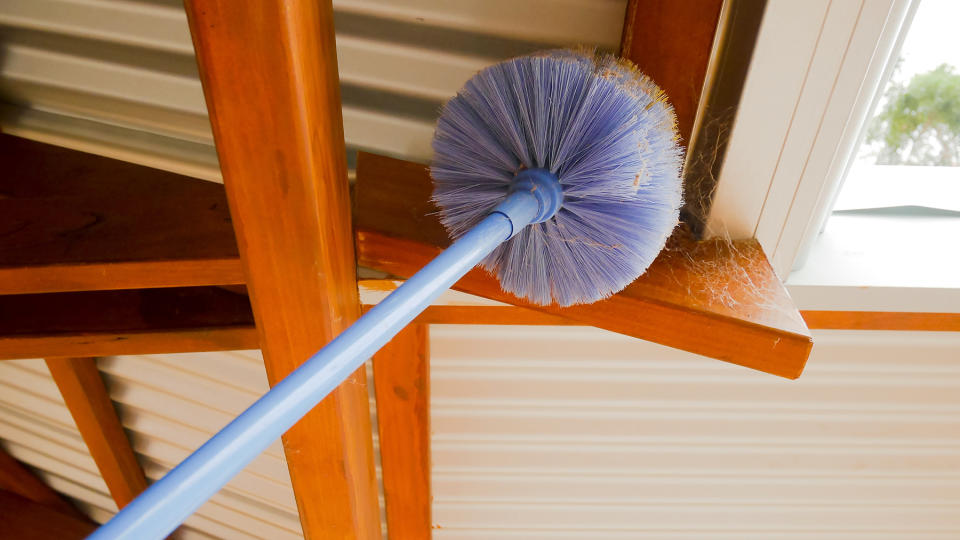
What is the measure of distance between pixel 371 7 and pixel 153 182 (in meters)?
0.53

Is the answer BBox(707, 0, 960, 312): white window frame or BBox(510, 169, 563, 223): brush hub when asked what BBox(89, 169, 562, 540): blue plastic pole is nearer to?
BBox(510, 169, 563, 223): brush hub

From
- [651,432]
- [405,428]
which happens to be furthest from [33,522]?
[651,432]

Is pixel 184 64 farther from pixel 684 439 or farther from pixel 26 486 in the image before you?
pixel 26 486

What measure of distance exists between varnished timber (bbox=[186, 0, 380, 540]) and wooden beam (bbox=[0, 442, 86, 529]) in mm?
2153

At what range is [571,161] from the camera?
60cm

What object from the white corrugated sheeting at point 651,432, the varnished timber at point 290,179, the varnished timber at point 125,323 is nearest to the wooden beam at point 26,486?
the white corrugated sheeting at point 651,432

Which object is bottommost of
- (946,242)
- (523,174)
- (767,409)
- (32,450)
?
A: (32,450)

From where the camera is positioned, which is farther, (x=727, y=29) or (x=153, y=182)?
(x=153, y=182)

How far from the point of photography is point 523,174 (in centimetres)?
59

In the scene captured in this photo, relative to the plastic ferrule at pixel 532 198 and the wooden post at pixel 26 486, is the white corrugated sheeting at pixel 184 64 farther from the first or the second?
the wooden post at pixel 26 486

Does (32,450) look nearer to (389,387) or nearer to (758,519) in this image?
(389,387)

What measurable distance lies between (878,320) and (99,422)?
2064 mm

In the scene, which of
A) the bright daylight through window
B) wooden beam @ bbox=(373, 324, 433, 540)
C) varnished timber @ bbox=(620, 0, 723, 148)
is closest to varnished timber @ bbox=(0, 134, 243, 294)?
wooden beam @ bbox=(373, 324, 433, 540)

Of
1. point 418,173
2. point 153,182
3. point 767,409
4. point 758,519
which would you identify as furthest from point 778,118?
point 758,519
